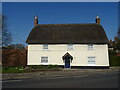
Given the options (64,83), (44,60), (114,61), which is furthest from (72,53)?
(64,83)

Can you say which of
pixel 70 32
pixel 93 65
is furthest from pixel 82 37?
pixel 93 65

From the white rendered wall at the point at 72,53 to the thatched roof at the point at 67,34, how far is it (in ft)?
2.70

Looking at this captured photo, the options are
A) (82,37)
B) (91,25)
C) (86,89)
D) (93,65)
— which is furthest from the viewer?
(91,25)

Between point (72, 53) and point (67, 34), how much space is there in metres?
4.39

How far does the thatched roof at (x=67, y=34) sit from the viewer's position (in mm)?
29672

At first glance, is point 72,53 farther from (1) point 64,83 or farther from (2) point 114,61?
(1) point 64,83

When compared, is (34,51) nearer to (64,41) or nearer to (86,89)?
(64,41)

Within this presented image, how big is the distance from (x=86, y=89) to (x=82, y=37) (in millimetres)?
21891

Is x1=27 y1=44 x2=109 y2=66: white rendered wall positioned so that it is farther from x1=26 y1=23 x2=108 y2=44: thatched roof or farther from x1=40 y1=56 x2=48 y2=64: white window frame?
x1=26 y1=23 x2=108 y2=44: thatched roof

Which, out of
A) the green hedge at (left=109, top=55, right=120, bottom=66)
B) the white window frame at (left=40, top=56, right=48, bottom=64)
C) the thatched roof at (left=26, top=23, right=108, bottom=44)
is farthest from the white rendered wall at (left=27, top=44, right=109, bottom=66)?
the green hedge at (left=109, top=55, right=120, bottom=66)

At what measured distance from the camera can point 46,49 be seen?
29.6 metres

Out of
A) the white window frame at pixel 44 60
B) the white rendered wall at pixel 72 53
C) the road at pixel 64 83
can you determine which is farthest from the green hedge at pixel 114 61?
the road at pixel 64 83

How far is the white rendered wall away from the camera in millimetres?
28719

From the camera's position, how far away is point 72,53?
1145 inches
